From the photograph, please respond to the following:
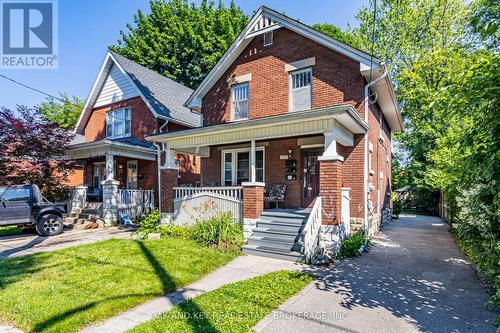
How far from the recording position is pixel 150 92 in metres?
16.3

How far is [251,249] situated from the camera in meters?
7.84

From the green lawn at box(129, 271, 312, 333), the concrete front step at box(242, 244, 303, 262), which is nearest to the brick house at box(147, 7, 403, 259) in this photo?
the concrete front step at box(242, 244, 303, 262)

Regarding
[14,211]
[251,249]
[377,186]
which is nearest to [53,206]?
[14,211]

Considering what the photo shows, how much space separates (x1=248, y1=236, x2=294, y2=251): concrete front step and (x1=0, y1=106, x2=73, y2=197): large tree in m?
10.6

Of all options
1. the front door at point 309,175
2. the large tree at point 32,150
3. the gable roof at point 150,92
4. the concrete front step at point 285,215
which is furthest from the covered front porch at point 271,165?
the large tree at point 32,150

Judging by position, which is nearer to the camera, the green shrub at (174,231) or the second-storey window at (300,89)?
the green shrub at (174,231)

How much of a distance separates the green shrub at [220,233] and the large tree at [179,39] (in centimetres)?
2243

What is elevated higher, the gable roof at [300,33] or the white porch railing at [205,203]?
the gable roof at [300,33]

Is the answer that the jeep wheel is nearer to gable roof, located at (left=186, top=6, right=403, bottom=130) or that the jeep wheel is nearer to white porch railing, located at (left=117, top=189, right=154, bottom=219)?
white porch railing, located at (left=117, top=189, right=154, bottom=219)

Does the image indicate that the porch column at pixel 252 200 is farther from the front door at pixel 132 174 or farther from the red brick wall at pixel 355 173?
the front door at pixel 132 174

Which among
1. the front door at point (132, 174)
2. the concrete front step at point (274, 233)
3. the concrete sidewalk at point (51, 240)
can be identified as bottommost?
the concrete sidewalk at point (51, 240)

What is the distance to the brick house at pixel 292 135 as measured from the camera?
25.0 feet

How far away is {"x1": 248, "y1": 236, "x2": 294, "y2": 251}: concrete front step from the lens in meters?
7.50

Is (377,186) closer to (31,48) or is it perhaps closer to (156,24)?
(31,48)
